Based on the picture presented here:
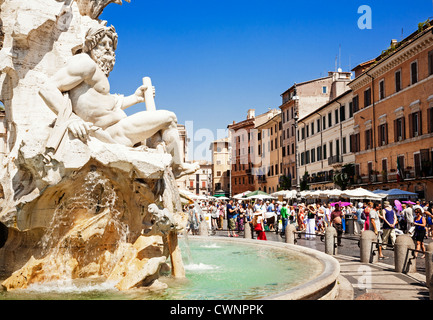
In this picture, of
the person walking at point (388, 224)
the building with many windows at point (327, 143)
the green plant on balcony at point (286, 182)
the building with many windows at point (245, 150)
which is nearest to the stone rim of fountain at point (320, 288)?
the person walking at point (388, 224)

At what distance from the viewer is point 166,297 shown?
17.1ft

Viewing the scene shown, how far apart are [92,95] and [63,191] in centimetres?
128

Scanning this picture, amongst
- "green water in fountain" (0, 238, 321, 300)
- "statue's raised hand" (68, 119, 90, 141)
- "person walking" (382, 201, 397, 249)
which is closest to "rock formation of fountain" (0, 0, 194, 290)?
"statue's raised hand" (68, 119, 90, 141)

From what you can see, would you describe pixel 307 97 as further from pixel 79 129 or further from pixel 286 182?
pixel 79 129

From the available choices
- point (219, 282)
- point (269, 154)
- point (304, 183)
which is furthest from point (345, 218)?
point (269, 154)

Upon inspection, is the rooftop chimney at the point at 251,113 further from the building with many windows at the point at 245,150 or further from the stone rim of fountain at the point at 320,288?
the stone rim of fountain at the point at 320,288

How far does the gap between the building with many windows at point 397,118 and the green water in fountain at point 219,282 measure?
880 inches

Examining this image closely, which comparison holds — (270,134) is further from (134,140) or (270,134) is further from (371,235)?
(134,140)

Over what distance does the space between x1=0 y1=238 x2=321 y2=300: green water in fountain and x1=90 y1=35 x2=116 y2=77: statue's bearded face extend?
9.01 feet

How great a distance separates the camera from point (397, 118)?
33875mm

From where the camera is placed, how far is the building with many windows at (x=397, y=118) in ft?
95.5

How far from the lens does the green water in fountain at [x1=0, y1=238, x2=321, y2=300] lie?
5250 mm

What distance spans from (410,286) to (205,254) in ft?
12.6

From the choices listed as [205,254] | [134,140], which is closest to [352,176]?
[205,254]
